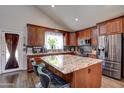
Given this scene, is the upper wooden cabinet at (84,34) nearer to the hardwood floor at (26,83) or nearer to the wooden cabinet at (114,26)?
the wooden cabinet at (114,26)

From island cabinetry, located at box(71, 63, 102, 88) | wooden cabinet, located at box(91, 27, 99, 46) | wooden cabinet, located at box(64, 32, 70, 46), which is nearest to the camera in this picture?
island cabinetry, located at box(71, 63, 102, 88)

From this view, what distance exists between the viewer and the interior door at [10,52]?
461 centimetres

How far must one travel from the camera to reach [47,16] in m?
6.00

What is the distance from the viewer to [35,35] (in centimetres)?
532

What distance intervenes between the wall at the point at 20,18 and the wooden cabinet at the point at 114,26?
11.0 feet

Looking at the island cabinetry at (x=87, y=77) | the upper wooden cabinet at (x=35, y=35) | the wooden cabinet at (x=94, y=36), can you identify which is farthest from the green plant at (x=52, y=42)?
the island cabinetry at (x=87, y=77)

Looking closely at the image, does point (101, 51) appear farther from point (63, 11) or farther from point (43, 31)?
point (43, 31)

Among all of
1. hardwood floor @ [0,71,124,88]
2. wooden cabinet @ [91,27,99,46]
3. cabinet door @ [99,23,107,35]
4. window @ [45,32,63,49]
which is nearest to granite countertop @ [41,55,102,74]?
hardwood floor @ [0,71,124,88]

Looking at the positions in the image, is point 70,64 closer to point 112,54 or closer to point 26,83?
point 26,83

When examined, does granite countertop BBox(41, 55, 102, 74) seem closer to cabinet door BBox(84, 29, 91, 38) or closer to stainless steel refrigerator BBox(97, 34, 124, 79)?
stainless steel refrigerator BBox(97, 34, 124, 79)

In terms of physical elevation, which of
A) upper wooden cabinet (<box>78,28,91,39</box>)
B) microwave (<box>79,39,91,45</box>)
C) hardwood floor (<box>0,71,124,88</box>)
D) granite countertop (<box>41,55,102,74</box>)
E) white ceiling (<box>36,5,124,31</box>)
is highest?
white ceiling (<box>36,5,124,31</box>)

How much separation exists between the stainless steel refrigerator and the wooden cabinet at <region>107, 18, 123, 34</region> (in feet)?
0.75

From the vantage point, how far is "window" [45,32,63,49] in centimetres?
618

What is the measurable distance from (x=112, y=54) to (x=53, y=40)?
11.7 feet
